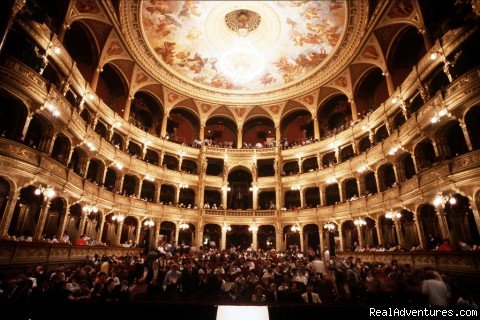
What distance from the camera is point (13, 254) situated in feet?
30.6

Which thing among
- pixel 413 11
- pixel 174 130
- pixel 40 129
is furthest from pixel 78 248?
pixel 413 11

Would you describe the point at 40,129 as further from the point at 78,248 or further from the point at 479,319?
the point at 479,319

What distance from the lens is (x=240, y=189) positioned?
28.4m

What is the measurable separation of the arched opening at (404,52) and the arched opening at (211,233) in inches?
768

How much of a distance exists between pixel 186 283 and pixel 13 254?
6327 mm

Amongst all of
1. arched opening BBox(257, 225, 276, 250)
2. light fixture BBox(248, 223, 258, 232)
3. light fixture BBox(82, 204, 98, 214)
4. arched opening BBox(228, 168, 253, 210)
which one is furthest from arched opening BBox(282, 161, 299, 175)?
light fixture BBox(82, 204, 98, 214)

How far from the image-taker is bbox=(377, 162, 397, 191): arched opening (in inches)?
728

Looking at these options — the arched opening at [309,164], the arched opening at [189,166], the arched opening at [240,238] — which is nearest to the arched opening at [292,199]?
the arched opening at [309,164]

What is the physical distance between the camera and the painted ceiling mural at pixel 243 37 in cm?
1848

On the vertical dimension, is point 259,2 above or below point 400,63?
above

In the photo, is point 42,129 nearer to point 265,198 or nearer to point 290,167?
point 265,198

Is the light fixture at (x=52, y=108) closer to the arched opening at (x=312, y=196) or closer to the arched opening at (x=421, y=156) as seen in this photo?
the arched opening at (x=421, y=156)

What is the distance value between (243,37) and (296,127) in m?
12.1

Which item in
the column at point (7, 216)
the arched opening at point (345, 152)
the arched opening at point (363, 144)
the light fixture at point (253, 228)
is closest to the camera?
the column at point (7, 216)
